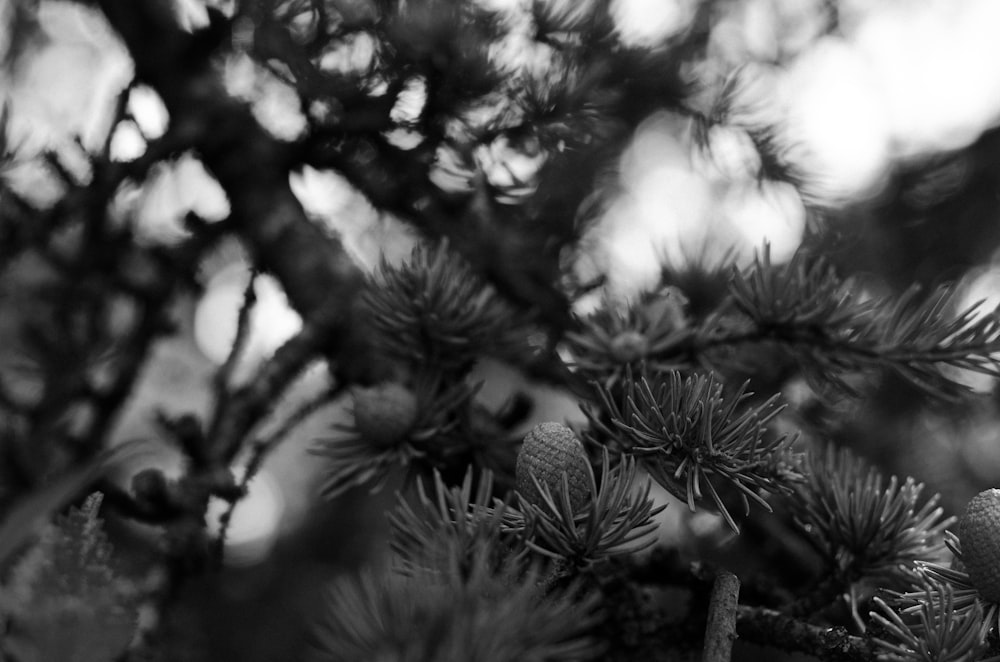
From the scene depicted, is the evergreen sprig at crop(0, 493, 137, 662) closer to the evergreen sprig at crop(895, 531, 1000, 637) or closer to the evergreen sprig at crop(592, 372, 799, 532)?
the evergreen sprig at crop(592, 372, 799, 532)

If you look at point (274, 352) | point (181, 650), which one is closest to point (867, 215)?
point (274, 352)

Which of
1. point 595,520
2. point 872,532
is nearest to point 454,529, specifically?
point 595,520

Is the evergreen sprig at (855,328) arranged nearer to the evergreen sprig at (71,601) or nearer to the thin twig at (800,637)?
the thin twig at (800,637)

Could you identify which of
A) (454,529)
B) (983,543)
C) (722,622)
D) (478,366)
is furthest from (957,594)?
(478,366)

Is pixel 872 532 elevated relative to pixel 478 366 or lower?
elevated

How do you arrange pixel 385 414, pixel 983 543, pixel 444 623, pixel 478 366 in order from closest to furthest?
pixel 444 623 < pixel 983 543 < pixel 385 414 < pixel 478 366

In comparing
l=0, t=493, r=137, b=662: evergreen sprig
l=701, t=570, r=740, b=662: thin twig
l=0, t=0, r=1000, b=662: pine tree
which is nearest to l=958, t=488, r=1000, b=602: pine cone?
l=0, t=0, r=1000, b=662: pine tree

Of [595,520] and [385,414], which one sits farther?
[385,414]

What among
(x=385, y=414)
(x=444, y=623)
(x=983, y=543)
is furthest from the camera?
(x=385, y=414)

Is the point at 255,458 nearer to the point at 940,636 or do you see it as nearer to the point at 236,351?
the point at 236,351
